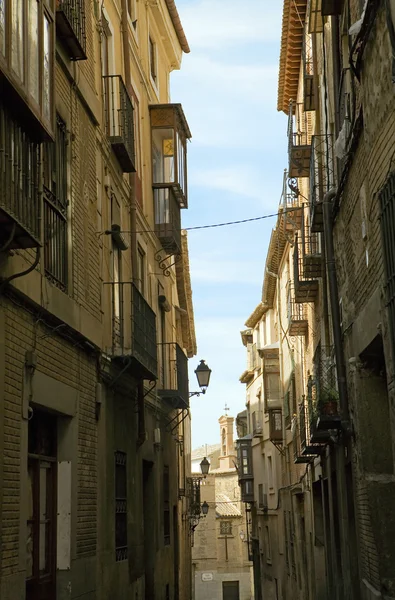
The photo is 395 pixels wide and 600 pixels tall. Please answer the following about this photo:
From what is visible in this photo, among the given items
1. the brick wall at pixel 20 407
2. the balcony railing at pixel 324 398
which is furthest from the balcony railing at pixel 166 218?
the brick wall at pixel 20 407

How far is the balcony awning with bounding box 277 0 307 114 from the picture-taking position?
19750mm

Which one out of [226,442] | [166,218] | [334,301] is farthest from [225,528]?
[334,301]

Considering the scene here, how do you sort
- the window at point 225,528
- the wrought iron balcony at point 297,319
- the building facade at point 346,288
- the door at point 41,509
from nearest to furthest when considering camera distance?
the building facade at point 346,288 < the door at point 41,509 < the wrought iron balcony at point 297,319 < the window at point 225,528

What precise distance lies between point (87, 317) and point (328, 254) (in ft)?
13.8

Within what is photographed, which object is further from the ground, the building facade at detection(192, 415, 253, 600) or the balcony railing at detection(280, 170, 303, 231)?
the balcony railing at detection(280, 170, 303, 231)

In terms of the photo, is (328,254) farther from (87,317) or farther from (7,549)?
(7,549)

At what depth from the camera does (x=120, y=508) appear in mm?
Answer: 13664

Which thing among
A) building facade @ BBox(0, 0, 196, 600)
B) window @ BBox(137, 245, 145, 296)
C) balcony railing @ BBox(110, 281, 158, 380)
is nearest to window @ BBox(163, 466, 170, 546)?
building facade @ BBox(0, 0, 196, 600)

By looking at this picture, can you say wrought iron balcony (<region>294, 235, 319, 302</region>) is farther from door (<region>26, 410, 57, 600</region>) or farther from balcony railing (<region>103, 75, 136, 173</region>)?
door (<region>26, 410, 57, 600</region>)

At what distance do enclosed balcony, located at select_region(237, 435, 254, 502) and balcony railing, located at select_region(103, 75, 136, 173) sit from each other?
2804 cm

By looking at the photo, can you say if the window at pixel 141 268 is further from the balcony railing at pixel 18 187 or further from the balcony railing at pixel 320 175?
the balcony railing at pixel 18 187

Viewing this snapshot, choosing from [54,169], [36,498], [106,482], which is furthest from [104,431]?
[54,169]

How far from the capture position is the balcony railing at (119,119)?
1400cm

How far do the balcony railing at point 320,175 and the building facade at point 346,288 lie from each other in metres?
0.03
